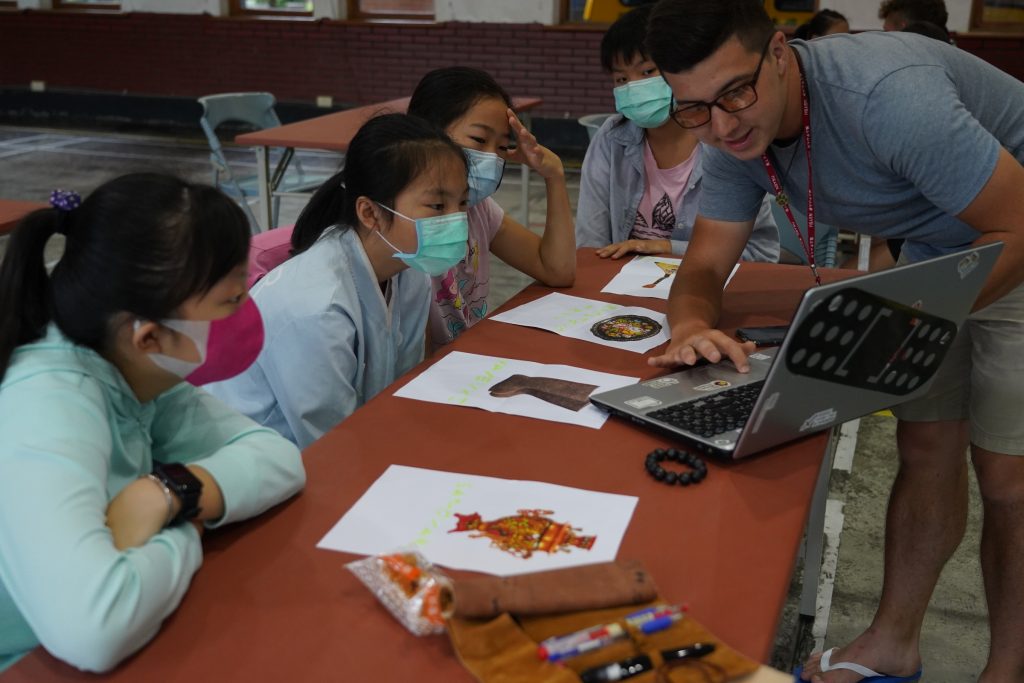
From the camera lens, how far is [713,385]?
149 cm

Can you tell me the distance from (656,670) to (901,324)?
0.64 meters

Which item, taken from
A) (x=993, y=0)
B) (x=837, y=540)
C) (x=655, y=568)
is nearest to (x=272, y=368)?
(x=655, y=568)

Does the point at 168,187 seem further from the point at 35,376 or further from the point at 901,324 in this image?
the point at 901,324

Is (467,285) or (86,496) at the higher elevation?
(86,496)

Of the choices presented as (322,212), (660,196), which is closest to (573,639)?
(322,212)

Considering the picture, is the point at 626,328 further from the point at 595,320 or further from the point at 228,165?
the point at 228,165

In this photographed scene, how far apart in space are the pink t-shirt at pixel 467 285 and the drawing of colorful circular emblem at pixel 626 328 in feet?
1.39

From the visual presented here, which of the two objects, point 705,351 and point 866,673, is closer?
point 705,351

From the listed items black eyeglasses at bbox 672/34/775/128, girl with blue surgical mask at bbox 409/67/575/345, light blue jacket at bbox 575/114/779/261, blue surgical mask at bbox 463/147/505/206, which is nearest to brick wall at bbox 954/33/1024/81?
light blue jacket at bbox 575/114/779/261

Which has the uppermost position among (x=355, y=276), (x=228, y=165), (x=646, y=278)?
(x=355, y=276)

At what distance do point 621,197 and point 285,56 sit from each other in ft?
23.8

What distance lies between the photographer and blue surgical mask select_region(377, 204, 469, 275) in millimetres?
1736

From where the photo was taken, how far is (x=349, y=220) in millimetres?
1783

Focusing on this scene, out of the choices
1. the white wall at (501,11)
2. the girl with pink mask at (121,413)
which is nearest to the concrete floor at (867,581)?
the girl with pink mask at (121,413)
